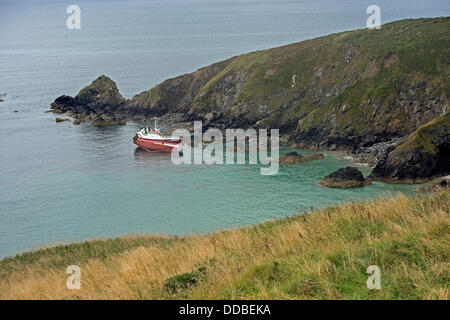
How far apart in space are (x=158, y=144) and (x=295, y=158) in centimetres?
2035

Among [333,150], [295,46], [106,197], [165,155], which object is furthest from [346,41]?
[106,197]

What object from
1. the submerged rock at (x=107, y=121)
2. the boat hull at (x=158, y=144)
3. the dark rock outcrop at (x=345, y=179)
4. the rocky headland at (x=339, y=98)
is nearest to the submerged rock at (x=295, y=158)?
the rocky headland at (x=339, y=98)

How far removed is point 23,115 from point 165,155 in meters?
43.8

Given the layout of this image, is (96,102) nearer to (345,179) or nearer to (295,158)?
(295,158)

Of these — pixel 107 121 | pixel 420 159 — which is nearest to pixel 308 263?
pixel 420 159

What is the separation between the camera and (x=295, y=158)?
57312 mm

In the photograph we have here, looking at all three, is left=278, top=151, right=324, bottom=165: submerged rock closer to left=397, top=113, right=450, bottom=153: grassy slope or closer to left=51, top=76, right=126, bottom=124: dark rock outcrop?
left=397, top=113, right=450, bottom=153: grassy slope

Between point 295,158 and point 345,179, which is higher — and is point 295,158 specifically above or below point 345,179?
above

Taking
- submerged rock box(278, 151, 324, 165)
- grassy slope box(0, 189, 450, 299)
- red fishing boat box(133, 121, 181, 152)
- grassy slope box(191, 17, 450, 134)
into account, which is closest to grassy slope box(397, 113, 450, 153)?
grassy slope box(191, 17, 450, 134)

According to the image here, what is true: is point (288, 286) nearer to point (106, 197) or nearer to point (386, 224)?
point (386, 224)

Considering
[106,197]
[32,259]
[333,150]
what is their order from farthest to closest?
[333,150]
[106,197]
[32,259]

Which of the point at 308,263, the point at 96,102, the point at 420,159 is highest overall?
the point at 96,102

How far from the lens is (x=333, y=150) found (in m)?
61.1

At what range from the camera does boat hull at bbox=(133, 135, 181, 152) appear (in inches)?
2648
